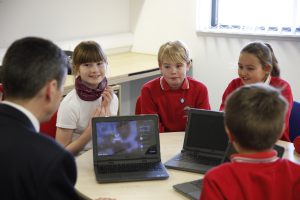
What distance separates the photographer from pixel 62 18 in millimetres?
3752

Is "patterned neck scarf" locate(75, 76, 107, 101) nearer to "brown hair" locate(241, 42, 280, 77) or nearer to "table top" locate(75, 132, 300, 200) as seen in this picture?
"table top" locate(75, 132, 300, 200)

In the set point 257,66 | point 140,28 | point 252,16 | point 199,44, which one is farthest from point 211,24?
point 257,66

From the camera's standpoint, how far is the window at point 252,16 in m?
3.44

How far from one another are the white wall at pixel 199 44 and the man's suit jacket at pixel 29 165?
2.80m

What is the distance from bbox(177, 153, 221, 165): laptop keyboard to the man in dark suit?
2.52ft

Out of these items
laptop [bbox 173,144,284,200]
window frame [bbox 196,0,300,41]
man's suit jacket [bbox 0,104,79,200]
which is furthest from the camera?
window frame [bbox 196,0,300,41]

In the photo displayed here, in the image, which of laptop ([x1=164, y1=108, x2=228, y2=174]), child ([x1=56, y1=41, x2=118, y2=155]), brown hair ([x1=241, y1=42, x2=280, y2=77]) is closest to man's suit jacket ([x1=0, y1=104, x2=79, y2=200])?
laptop ([x1=164, y1=108, x2=228, y2=174])

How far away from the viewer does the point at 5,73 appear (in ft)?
3.94

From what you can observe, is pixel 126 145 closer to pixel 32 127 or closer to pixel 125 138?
pixel 125 138

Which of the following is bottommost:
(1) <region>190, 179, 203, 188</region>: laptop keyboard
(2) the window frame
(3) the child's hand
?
(1) <region>190, 179, 203, 188</region>: laptop keyboard

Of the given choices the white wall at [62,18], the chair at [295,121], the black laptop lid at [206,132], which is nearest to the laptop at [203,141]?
the black laptop lid at [206,132]

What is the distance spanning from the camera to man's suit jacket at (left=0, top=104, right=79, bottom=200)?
1058 millimetres

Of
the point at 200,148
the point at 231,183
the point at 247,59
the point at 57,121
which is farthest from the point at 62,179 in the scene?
the point at 247,59

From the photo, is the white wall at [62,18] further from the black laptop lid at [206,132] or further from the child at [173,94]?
the black laptop lid at [206,132]
